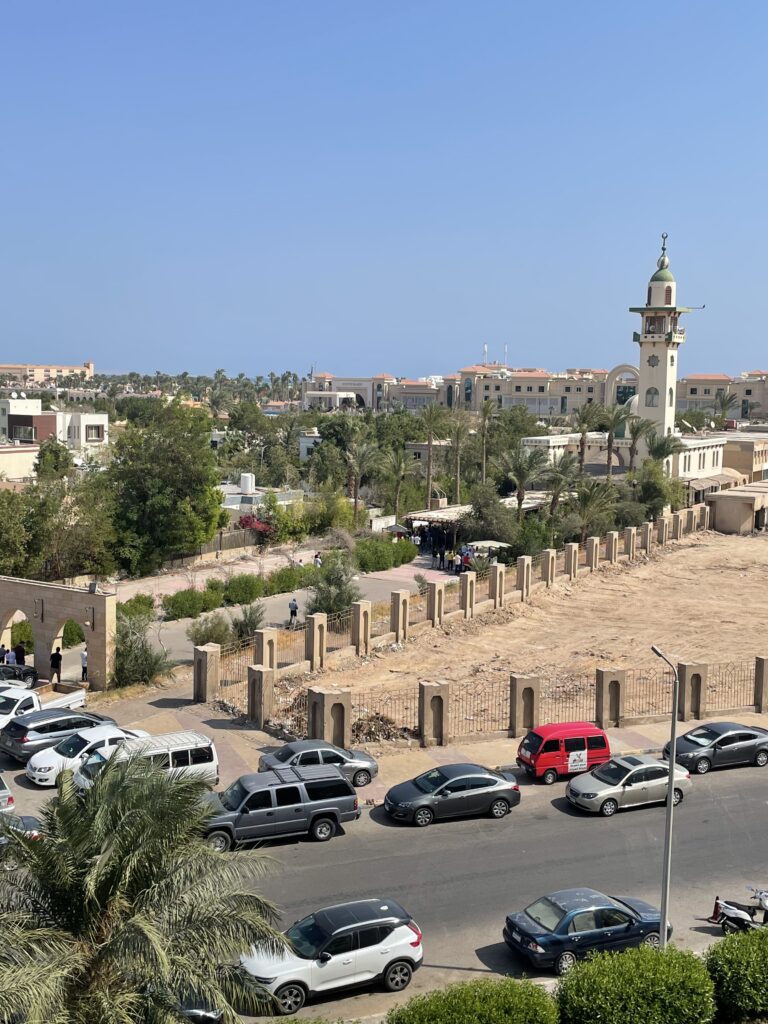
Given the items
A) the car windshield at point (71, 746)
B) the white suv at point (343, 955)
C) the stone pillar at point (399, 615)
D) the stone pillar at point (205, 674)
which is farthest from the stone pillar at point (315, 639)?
the white suv at point (343, 955)

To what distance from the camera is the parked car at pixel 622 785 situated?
19484 millimetres

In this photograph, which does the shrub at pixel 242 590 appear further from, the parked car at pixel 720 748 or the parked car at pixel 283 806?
the parked car at pixel 283 806

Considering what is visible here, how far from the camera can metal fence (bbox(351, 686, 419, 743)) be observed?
77.6 feet

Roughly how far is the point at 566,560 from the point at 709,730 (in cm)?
2343

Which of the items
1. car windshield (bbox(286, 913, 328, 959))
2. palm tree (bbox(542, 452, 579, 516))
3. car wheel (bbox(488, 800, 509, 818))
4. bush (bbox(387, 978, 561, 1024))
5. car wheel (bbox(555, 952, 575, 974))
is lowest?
car wheel (bbox(488, 800, 509, 818))

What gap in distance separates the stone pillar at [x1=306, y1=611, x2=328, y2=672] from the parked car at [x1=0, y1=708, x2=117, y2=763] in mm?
8278

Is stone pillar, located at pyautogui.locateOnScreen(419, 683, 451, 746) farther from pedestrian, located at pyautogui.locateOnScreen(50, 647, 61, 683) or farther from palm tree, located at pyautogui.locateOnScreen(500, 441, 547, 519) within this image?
palm tree, located at pyautogui.locateOnScreen(500, 441, 547, 519)

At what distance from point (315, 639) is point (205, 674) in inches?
165

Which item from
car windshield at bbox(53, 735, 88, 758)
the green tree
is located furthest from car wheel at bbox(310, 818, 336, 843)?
the green tree

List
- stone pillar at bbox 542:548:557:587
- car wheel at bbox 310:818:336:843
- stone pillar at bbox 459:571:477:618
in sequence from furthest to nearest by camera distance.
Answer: stone pillar at bbox 542:548:557:587, stone pillar at bbox 459:571:477:618, car wheel at bbox 310:818:336:843

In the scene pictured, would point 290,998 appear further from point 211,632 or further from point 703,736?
point 211,632

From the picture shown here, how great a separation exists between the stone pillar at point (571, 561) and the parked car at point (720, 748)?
22.9 metres

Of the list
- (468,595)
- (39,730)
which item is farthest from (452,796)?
(468,595)

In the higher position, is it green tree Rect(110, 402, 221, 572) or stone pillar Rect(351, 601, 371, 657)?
green tree Rect(110, 402, 221, 572)
